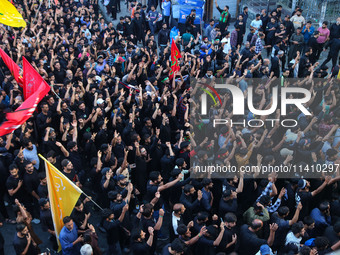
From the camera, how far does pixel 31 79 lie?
843 cm

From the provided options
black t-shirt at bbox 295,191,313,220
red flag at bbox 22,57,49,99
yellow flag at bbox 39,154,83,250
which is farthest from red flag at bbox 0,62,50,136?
black t-shirt at bbox 295,191,313,220

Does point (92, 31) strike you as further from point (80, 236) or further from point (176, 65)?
point (80, 236)

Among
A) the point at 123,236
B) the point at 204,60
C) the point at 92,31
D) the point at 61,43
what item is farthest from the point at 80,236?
the point at 92,31

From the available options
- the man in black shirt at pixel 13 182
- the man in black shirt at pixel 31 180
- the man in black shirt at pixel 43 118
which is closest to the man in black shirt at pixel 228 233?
the man in black shirt at pixel 31 180

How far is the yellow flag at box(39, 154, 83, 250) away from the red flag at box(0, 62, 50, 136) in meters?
1.46

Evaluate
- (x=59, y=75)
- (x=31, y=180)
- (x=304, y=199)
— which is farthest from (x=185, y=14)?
(x=304, y=199)

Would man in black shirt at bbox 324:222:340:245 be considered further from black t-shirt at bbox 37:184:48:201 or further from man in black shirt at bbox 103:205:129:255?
black t-shirt at bbox 37:184:48:201

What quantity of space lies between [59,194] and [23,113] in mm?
2186

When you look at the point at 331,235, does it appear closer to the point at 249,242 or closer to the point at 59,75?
the point at 249,242

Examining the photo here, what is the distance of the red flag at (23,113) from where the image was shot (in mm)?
6816

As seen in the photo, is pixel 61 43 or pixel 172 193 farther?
pixel 61 43

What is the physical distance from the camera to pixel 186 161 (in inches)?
295

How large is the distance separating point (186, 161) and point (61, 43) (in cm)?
760

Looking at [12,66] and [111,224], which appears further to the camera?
[12,66]
